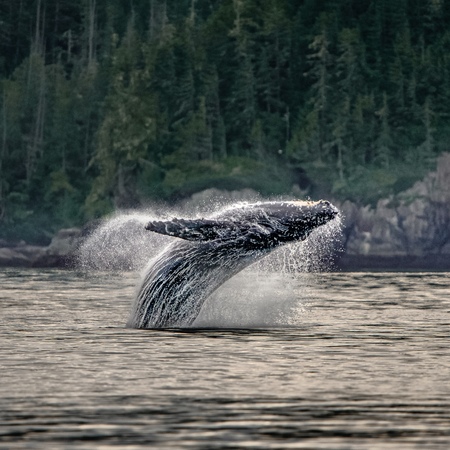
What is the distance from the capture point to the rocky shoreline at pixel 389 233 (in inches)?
4304

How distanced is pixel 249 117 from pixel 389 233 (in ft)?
113

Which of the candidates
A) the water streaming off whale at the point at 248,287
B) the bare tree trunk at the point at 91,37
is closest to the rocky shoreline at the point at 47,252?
the water streaming off whale at the point at 248,287

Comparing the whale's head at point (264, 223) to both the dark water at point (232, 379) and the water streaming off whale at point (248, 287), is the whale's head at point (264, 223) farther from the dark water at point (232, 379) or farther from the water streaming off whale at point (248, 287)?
the dark water at point (232, 379)

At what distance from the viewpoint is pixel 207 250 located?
35094mm

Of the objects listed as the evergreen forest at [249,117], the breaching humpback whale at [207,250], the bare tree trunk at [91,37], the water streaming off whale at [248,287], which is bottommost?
the water streaming off whale at [248,287]

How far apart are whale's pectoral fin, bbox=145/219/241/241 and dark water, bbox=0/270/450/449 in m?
2.49

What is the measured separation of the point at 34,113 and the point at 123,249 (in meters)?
50.3

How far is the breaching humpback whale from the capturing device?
33500mm

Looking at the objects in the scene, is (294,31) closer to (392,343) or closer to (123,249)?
(123,249)

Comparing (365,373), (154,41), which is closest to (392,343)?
(365,373)

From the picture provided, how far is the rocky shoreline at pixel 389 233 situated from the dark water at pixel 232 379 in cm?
6385

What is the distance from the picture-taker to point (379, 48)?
146875 millimetres

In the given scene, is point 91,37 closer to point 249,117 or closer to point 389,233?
point 249,117

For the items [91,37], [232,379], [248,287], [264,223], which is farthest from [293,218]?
[91,37]
